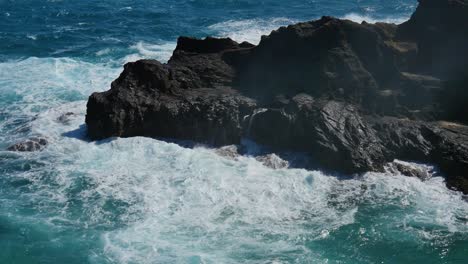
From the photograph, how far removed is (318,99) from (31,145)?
53.3ft

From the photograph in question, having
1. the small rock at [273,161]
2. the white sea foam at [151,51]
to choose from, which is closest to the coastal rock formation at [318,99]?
the small rock at [273,161]

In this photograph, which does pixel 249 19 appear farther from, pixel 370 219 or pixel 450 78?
pixel 370 219

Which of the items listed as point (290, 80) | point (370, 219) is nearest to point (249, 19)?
point (290, 80)

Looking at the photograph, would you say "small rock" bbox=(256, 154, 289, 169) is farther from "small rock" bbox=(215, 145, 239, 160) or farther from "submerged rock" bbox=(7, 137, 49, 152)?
"submerged rock" bbox=(7, 137, 49, 152)

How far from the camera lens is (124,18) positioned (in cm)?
6100

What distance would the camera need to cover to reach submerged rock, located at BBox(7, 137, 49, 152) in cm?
2831

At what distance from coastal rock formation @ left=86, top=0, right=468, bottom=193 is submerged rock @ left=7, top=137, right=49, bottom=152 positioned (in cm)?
270

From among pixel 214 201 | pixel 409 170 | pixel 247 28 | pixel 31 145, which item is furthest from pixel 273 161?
pixel 247 28

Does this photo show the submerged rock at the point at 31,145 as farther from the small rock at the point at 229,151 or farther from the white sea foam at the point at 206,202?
the small rock at the point at 229,151

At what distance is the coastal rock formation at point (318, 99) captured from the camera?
26906 millimetres

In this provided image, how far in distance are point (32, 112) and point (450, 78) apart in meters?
26.8

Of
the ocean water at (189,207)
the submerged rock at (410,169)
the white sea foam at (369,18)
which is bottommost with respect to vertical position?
the ocean water at (189,207)

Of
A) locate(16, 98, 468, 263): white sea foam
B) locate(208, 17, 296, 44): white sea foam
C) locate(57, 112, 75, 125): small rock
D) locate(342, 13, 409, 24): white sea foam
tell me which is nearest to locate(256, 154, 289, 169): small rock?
locate(16, 98, 468, 263): white sea foam

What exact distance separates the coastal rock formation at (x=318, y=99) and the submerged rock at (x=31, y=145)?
2699 mm
